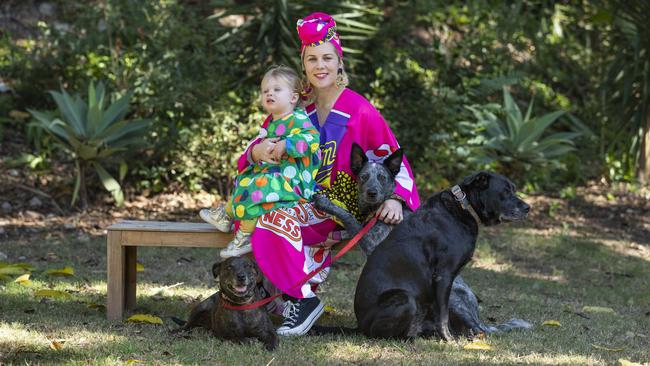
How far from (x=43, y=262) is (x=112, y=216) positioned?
182 cm

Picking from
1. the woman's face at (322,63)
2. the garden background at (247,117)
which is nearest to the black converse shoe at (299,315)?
the woman's face at (322,63)

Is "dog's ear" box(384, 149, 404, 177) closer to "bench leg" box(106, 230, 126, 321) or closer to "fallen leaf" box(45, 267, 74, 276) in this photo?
"bench leg" box(106, 230, 126, 321)

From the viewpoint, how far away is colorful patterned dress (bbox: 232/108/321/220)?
5059 millimetres

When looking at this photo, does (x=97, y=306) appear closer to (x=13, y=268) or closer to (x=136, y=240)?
(x=136, y=240)

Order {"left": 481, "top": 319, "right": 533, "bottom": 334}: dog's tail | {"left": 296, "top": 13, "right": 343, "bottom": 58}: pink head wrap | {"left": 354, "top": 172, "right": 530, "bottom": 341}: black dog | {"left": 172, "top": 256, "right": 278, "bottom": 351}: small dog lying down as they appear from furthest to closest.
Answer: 1. {"left": 296, "top": 13, "right": 343, "bottom": 58}: pink head wrap
2. {"left": 481, "top": 319, "right": 533, "bottom": 334}: dog's tail
3. {"left": 354, "top": 172, "right": 530, "bottom": 341}: black dog
4. {"left": 172, "top": 256, "right": 278, "bottom": 351}: small dog lying down

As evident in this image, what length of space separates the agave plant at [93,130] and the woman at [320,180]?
3.90m

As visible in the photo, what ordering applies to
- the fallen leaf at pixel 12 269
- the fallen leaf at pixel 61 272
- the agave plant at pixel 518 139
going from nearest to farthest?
the fallen leaf at pixel 12 269 → the fallen leaf at pixel 61 272 → the agave plant at pixel 518 139

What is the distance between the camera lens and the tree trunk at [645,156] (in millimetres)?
10672

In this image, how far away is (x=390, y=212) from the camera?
17.0ft

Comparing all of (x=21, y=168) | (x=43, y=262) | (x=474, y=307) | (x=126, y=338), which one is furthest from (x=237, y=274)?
(x=21, y=168)

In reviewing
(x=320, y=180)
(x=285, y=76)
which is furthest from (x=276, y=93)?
(x=320, y=180)

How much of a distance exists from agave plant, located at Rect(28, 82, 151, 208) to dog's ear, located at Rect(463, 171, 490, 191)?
4842 mm

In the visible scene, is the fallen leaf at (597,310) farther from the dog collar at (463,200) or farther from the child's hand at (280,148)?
the child's hand at (280,148)

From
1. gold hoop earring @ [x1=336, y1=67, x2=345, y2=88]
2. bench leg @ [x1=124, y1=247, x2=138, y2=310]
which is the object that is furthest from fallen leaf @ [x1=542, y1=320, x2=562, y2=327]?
bench leg @ [x1=124, y1=247, x2=138, y2=310]
